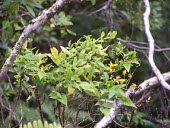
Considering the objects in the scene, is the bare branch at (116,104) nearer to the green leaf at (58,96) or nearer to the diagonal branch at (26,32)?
the green leaf at (58,96)

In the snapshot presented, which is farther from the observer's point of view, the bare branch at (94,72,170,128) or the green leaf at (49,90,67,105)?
the bare branch at (94,72,170,128)

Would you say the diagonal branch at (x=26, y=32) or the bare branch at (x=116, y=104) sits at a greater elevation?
the diagonal branch at (x=26, y=32)

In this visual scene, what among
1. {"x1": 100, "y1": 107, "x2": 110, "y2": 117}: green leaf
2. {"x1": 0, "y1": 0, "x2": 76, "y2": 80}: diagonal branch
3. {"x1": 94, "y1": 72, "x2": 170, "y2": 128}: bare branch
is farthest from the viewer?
{"x1": 94, "y1": 72, "x2": 170, "y2": 128}: bare branch

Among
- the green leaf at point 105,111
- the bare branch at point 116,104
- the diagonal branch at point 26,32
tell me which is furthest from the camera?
the bare branch at point 116,104

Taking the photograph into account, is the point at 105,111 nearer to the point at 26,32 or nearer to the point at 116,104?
the point at 116,104

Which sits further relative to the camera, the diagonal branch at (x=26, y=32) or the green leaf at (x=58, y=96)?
the diagonal branch at (x=26, y=32)

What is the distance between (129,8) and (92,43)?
1719 millimetres

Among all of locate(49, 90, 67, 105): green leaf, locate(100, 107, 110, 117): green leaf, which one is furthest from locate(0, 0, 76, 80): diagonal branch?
locate(100, 107, 110, 117): green leaf

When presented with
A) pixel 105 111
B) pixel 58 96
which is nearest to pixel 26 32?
pixel 58 96

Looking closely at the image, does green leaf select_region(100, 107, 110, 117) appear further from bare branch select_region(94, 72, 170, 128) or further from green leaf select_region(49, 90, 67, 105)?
bare branch select_region(94, 72, 170, 128)

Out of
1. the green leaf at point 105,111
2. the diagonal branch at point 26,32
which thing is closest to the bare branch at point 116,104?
the green leaf at point 105,111

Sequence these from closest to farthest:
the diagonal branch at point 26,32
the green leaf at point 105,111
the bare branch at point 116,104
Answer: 1. the green leaf at point 105,111
2. the diagonal branch at point 26,32
3. the bare branch at point 116,104

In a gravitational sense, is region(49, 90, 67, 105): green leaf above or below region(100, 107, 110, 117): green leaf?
above

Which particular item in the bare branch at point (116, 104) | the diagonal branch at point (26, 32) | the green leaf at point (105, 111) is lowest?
the bare branch at point (116, 104)
